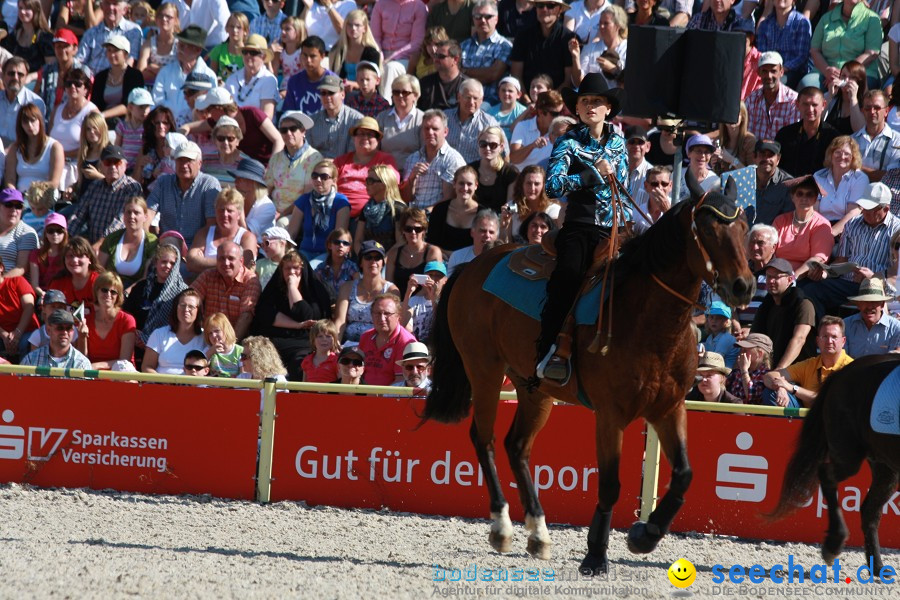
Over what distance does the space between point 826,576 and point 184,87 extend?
1029cm

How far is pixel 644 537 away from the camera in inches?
292

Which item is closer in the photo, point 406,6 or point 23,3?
point 406,6

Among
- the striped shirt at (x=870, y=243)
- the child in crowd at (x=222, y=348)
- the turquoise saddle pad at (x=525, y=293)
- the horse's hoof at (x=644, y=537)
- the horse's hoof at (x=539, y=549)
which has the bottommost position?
the horse's hoof at (x=539, y=549)

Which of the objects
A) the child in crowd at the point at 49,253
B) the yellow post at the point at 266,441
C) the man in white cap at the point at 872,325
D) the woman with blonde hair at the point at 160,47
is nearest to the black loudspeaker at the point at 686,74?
the man in white cap at the point at 872,325

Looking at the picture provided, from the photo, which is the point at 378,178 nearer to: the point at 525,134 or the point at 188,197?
the point at 525,134

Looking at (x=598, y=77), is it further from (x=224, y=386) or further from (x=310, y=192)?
(x=310, y=192)

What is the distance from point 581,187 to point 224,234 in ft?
19.7

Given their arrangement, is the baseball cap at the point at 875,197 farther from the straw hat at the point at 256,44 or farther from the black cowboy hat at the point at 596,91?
the straw hat at the point at 256,44

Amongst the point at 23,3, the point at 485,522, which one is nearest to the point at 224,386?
the point at 485,522

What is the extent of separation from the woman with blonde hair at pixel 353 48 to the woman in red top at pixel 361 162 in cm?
186

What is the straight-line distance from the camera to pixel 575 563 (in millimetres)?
8227

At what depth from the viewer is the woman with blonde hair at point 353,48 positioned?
50.8ft

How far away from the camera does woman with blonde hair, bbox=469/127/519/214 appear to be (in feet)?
41.9

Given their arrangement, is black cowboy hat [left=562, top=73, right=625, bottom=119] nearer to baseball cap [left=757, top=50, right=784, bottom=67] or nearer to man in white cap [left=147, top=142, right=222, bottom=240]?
baseball cap [left=757, top=50, right=784, bottom=67]
